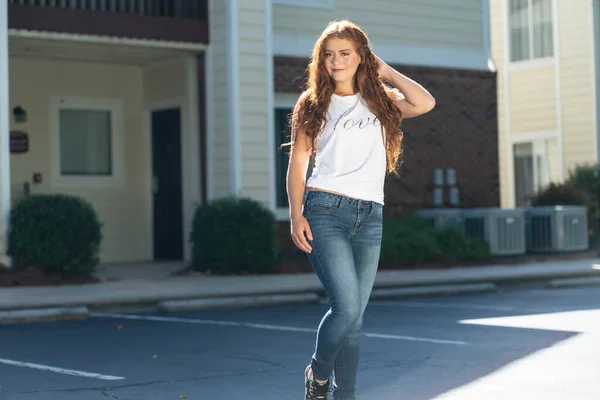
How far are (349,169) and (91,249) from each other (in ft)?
30.5

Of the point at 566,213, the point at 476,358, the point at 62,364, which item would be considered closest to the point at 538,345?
the point at 476,358

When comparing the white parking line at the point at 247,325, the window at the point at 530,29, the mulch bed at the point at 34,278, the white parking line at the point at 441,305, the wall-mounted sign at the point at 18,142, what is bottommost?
the white parking line at the point at 441,305

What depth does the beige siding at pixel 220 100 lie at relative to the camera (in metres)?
16.1

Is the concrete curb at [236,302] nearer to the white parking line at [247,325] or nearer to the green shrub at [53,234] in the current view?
the white parking line at [247,325]

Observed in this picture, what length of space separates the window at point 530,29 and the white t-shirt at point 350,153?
19.7 m

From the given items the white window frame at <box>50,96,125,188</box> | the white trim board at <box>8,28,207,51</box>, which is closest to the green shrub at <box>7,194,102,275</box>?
the white trim board at <box>8,28,207,51</box>

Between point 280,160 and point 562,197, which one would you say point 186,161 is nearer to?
point 280,160

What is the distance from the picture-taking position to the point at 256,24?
16.3 m

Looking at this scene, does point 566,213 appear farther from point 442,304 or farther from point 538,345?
point 538,345

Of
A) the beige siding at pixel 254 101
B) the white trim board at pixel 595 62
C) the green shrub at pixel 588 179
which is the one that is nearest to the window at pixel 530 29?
the white trim board at pixel 595 62

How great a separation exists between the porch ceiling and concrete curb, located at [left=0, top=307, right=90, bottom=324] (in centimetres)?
494

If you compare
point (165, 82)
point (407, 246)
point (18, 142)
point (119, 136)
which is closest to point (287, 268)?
point (407, 246)

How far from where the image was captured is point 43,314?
1120cm

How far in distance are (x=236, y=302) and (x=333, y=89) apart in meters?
7.27
